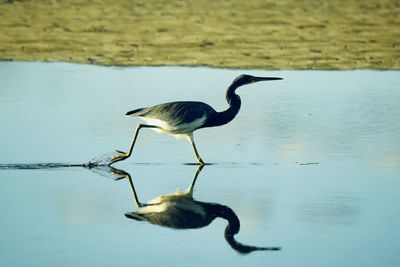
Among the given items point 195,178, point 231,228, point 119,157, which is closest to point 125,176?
point 119,157

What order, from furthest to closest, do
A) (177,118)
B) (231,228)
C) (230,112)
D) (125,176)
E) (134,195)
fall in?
1. (230,112)
2. (177,118)
3. (125,176)
4. (134,195)
5. (231,228)

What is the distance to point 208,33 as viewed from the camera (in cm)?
2014

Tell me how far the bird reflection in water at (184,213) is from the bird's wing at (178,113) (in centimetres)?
151

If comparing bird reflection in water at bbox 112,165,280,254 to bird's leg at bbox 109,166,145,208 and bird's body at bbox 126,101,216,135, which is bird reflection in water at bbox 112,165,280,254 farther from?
bird's body at bbox 126,101,216,135

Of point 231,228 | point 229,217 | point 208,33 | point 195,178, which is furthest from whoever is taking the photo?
point 208,33

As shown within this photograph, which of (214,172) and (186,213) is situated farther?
(214,172)

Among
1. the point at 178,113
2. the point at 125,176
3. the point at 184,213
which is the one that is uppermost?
the point at 178,113

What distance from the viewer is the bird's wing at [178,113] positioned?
10102 mm

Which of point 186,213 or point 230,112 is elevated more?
point 230,112

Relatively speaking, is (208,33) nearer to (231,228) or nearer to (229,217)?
(229,217)

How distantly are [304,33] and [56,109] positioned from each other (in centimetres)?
818

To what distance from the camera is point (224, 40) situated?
19.5m

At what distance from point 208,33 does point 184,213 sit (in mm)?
12384

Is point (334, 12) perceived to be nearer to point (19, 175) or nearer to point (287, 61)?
point (287, 61)
